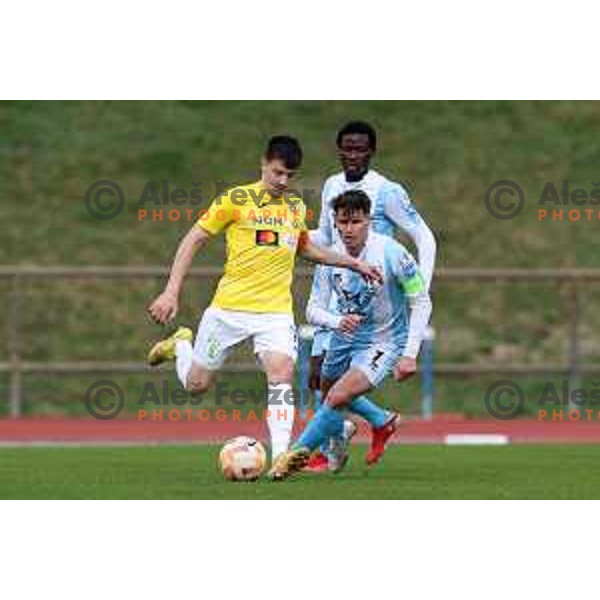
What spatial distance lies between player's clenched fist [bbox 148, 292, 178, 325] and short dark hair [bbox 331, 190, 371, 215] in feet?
4.09

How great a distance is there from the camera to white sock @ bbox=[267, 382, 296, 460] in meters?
14.4

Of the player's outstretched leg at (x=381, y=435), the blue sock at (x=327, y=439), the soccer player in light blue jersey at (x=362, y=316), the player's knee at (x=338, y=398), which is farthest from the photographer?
the player's outstretched leg at (x=381, y=435)

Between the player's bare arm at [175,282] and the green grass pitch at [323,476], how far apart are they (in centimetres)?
107

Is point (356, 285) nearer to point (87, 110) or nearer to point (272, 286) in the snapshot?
point (272, 286)

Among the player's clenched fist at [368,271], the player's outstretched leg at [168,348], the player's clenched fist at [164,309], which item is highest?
the player's clenched fist at [368,271]

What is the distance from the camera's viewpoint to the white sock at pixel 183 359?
15.4 meters

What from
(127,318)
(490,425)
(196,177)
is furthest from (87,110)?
A: (490,425)

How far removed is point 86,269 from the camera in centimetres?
2719

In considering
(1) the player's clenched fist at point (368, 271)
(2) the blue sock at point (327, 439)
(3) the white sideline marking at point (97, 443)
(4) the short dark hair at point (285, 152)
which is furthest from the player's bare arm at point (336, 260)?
(3) the white sideline marking at point (97, 443)

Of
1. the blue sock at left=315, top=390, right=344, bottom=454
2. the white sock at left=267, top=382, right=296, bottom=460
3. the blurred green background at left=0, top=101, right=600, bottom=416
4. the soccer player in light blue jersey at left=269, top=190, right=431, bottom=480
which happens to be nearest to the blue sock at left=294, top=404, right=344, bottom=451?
the soccer player in light blue jersey at left=269, top=190, right=431, bottom=480

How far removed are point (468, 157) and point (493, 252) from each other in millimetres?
2100

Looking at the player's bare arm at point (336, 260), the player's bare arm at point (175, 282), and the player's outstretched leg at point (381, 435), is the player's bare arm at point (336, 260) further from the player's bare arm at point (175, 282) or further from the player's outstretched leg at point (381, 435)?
the player's outstretched leg at point (381, 435)

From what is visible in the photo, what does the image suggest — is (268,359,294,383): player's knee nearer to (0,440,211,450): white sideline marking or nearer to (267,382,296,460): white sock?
(267,382,296,460): white sock

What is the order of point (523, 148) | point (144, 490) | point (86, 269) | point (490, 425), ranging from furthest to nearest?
point (523, 148) → point (86, 269) → point (490, 425) → point (144, 490)
